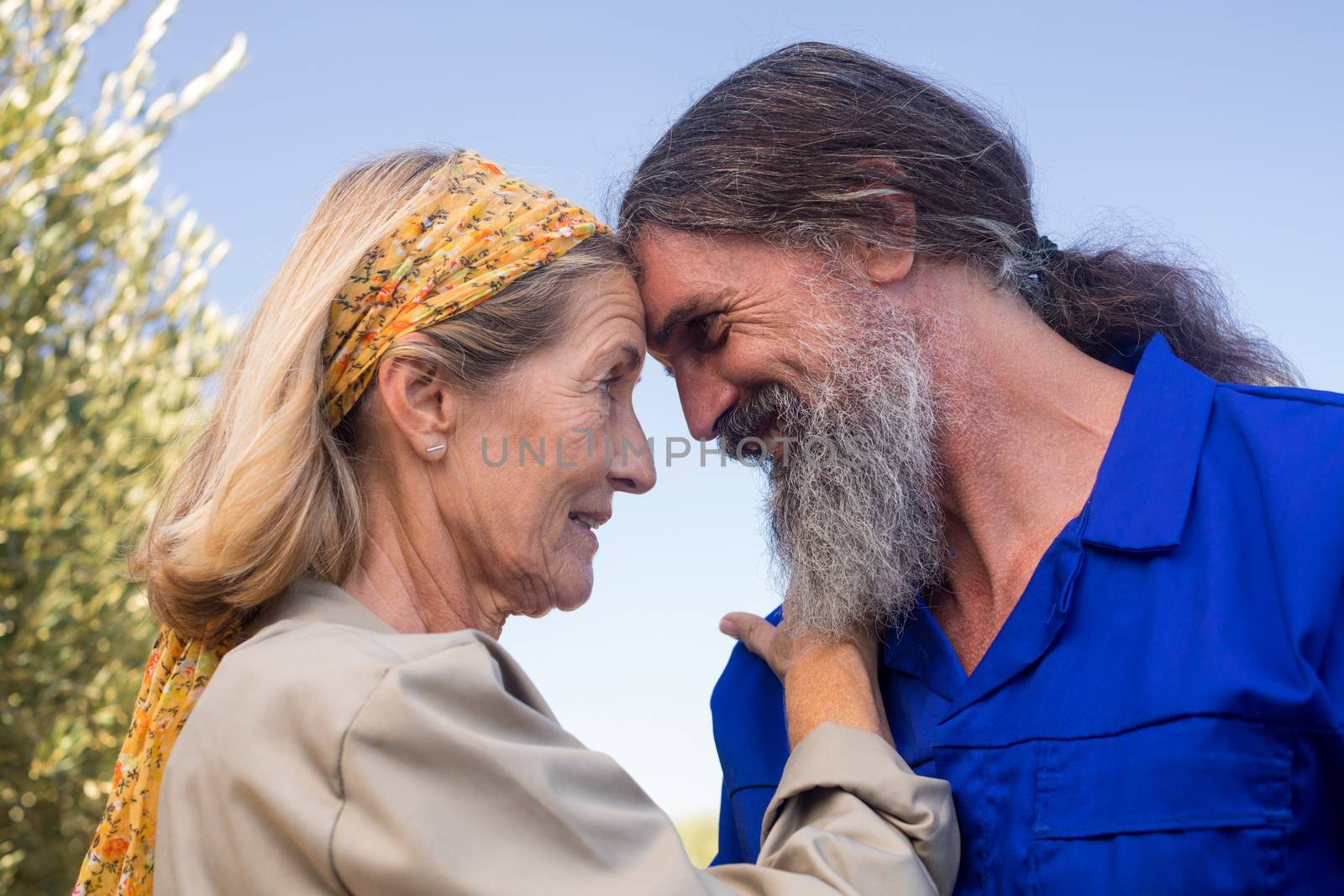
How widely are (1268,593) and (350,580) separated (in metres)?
1.80

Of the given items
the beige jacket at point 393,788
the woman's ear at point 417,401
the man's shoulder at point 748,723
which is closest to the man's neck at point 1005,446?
the man's shoulder at point 748,723

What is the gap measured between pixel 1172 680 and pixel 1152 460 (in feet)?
1.75

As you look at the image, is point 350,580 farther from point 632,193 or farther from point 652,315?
point 632,193

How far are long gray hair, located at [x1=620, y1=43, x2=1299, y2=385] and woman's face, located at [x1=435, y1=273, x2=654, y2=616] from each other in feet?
1.81

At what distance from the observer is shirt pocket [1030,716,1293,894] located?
220 centimetres

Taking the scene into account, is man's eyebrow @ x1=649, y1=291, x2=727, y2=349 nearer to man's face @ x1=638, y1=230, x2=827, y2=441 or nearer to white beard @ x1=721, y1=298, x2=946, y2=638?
man's face @ x1=638, y1=230, x2=827, y2=441

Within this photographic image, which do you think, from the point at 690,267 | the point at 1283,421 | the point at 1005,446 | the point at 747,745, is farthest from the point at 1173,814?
the point at 690,267

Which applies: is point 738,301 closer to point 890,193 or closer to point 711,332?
point 711,332

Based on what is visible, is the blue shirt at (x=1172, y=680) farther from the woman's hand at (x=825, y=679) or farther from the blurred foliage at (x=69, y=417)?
the blurred foliage at (x=69, y=417)

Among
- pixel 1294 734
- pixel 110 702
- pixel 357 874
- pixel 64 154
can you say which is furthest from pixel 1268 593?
pixel 64 154

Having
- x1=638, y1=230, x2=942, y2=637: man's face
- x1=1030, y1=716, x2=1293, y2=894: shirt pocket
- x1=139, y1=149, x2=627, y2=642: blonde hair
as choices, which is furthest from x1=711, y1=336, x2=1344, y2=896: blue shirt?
x1=139, y1=149, x2=627, y2=642: blonde hair

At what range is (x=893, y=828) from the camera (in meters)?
2.34

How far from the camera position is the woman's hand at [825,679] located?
8.86 ft

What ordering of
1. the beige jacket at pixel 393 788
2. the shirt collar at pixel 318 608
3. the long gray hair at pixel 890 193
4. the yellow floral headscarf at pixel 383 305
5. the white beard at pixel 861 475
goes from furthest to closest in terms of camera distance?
the long gray hair at pixel 890 193 → the white beard at pixel 861 475 → the yellow floral headscarf at pixel 383 305 → the shirt collar at pixel 318 608 → the beige jacket at pixel 393 788
